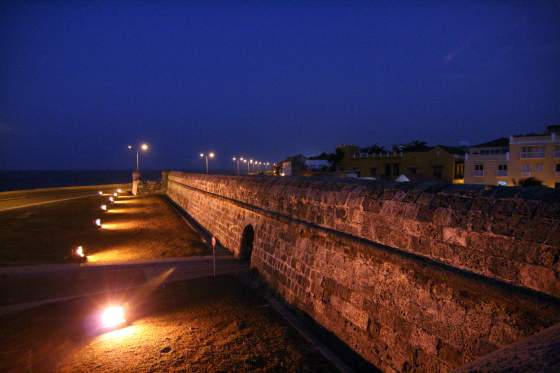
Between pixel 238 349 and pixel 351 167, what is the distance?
4556cm

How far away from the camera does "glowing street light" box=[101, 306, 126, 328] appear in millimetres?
5859

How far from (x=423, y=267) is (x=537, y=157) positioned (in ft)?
100

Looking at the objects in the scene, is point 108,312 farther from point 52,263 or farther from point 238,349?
point 52,263

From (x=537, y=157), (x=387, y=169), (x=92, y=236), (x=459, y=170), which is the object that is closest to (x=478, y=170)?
(x=537, y=157)

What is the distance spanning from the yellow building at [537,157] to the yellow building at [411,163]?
297 inches

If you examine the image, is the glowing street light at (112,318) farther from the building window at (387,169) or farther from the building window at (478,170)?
the building window at (387,169)

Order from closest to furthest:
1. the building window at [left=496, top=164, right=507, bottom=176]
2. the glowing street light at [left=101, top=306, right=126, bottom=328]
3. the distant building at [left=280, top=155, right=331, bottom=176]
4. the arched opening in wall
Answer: the glowing street light at [left=101, top=306, right=126, bottom=328], the arched opening in wall, the building window at [left=496, top=164, right=507, bottom=176], the distant building at [left=280, top=155, right=331, bottom=176]

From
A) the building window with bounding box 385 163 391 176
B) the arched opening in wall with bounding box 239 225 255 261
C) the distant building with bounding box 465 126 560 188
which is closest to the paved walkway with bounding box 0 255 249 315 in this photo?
the arched opening in wall with bounding box 239 225 255 261

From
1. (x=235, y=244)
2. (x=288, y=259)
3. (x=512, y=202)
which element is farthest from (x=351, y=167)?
(x=512, y=202)

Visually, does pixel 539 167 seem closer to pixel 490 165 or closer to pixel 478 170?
pixel 490 165

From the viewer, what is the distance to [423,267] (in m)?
3.92

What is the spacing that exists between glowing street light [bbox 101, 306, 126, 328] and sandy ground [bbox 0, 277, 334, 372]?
172 millimetres

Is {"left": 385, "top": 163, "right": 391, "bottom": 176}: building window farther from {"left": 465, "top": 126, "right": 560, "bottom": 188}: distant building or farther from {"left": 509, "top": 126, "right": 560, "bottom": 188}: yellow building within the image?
{"left": 509, "top": 126, "right": 560, "bottom": 188}: yellow building

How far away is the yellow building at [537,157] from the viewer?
2581cm
